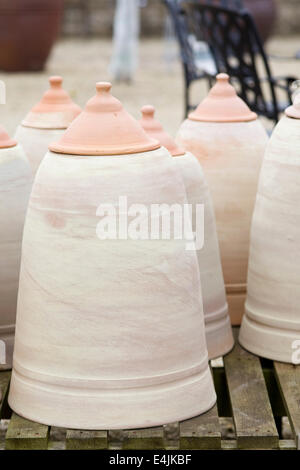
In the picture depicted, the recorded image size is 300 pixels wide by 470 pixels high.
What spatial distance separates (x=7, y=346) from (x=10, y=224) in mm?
290

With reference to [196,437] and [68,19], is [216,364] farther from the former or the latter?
[68,19]

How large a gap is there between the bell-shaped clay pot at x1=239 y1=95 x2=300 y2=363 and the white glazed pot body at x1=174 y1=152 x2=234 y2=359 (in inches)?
3.0

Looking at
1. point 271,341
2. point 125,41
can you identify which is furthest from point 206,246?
point 125,41

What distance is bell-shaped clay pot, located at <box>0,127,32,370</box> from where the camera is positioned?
73.8 inches

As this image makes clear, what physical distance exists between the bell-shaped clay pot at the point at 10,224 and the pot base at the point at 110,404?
284mm

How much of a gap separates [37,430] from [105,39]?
43.9ft

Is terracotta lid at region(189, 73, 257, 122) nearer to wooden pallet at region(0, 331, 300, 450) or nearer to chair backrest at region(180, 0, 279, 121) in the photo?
wooden pallet at region(0, 331, 300, 450)

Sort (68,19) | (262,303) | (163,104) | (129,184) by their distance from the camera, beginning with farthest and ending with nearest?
(68,19) < (163,104) < (262,303) < (129,184)

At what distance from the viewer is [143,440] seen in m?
1.58

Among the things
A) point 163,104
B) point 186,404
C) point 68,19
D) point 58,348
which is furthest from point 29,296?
point 68,19

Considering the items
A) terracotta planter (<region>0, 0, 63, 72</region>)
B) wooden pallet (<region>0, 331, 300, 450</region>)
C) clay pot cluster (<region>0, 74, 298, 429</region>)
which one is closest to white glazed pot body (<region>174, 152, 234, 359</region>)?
wooden pallet (<region>0, 331, 300, 450</region>)

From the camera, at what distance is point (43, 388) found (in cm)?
163

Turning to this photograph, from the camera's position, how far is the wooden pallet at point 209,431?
5.20 ft

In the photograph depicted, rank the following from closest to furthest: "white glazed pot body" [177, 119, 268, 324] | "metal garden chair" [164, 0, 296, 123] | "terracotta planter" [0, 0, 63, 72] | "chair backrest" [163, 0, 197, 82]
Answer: "white glazed pot body" [177, 119, 268, 324]
"metal garden chair" [164, 0, 296, 123]
"chair backrest" [163, 0, 197, 82]
"terracotta planter" [0, 0, 63, 72]
